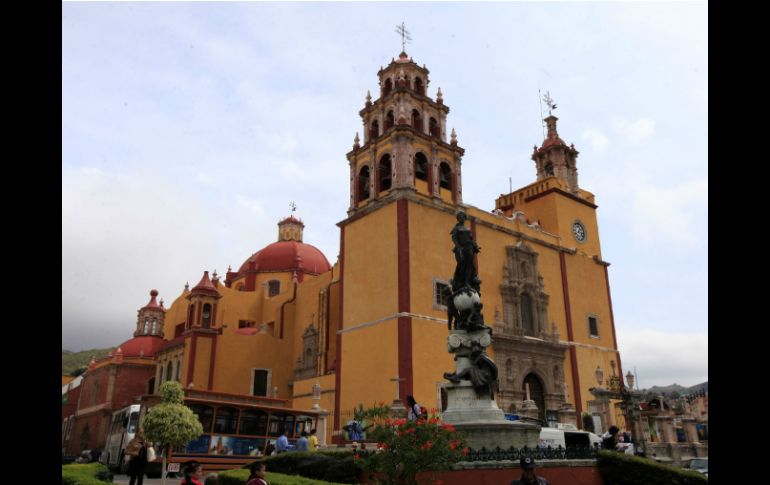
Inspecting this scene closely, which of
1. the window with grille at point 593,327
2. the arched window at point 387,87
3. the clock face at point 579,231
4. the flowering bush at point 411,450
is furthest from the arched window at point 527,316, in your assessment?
the flowering bush at point 411,450

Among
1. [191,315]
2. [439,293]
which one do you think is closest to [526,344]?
[439,293]

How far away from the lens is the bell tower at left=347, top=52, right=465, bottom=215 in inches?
950

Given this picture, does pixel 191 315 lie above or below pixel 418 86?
below

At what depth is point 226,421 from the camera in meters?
17.1

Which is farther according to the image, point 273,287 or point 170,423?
point 273,287

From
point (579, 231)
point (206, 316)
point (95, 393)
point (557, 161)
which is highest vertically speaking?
point (557, 161)

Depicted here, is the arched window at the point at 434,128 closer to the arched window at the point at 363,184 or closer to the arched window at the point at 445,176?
the arched window at the point at 445,176

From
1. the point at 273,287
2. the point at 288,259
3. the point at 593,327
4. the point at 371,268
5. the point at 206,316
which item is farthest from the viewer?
the point at 288,259

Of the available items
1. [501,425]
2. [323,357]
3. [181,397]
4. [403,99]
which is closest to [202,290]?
[323,357]

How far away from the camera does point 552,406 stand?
80.8 feet

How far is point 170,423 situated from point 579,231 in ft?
78.8

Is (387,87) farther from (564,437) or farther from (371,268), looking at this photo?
(564,437)
